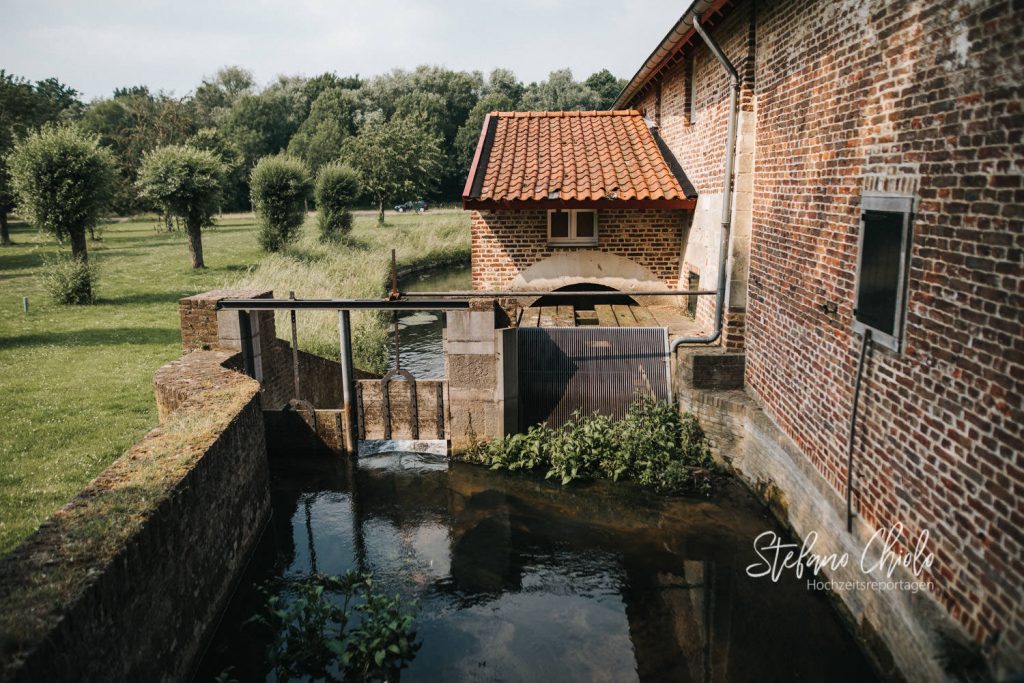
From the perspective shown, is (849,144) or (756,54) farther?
(756,54)

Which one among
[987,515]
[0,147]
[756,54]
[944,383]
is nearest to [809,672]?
[987,515]

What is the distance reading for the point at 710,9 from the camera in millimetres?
8453

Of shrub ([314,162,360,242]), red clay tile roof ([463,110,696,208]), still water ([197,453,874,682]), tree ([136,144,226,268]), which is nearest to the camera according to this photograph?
still water ([197,453,874,682])

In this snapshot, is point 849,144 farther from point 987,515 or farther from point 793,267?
point 987,515

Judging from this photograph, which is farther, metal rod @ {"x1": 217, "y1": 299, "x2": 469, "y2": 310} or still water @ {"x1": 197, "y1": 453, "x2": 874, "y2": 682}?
metal rod @ {"x1": 217, "y1": 299, "x2": 469, "y2": 310}

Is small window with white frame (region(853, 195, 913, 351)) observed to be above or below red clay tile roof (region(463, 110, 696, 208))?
below

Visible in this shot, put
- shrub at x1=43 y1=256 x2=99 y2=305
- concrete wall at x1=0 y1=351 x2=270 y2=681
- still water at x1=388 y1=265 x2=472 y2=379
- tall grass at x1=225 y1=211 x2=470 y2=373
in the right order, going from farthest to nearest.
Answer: shrub at x1=43 y1=256 x2=99 y2=305
tall grass at x1=225 y1=211 x2=470 y2=373
still water at x1=388 y1=265 x2=472 y2=379
concrete wall at x1=0 y1=351 x2=270 y2=681

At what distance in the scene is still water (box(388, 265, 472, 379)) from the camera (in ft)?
49.3

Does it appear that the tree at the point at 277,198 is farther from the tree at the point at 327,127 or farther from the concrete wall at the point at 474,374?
the tree at the point at 327,127

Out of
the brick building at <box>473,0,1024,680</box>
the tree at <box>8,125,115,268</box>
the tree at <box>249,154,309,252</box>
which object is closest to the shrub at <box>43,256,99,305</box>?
the tree at <box>8,125,115,268</box>

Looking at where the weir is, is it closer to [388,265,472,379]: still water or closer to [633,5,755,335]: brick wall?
[633,5,755,335]: brick wall

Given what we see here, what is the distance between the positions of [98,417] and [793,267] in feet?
30.8

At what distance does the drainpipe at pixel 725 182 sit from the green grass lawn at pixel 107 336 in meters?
7.67

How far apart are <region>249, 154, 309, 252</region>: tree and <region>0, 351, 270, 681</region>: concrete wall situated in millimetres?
22643
